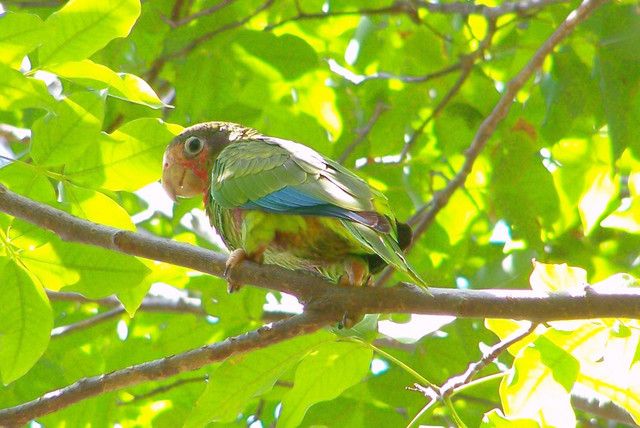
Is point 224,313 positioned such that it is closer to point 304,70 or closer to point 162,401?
point 162,401

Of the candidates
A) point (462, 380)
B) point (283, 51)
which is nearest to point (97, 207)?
point (462, 380)

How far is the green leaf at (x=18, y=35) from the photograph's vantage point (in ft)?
8.77

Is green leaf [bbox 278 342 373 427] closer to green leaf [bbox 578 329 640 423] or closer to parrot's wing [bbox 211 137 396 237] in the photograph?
parrot's wing [bbox 211 137 396 237]

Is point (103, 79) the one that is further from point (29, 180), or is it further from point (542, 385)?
point (542, 385)

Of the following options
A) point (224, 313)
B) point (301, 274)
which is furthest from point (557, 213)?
point (301, 274)

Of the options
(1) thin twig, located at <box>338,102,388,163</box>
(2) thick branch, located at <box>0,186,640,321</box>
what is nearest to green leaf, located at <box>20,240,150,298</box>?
(2) thick branch, located at <box>0,186,640,321</box>

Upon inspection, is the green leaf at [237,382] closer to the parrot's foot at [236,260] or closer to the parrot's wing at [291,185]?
the parrot's foot at [236,260]

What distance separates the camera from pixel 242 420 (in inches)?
181

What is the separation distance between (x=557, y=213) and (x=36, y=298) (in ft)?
9.08

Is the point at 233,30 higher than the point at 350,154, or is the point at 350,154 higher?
the point at 233,30

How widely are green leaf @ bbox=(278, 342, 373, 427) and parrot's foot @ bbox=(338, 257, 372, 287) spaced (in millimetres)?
362

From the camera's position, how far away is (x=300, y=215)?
10.0 feet

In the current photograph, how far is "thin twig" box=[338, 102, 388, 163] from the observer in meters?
4.80

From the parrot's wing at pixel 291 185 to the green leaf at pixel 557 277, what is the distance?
1.60ft
